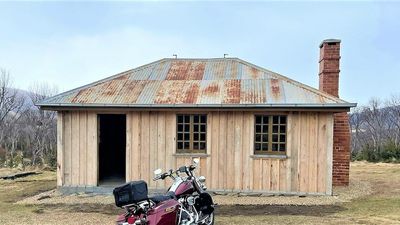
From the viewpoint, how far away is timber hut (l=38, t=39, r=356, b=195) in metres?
9.31

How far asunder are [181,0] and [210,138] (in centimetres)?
603

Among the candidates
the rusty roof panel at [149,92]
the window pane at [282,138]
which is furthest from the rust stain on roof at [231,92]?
the rusty roof panel at [149,92]

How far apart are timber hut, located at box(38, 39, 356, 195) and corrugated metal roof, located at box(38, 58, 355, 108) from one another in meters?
0.03

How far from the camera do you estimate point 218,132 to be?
9.57 m

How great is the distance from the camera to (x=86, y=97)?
9969 mm

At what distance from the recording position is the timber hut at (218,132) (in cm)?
931

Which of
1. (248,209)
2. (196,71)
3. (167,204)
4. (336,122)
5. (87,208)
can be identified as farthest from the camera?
(196,71)

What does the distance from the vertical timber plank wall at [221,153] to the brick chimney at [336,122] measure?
1.79 metres

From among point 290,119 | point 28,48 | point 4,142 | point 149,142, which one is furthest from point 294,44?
point 4,142

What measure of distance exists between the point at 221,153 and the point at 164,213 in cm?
475

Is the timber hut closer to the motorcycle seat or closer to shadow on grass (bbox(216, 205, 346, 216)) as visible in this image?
shadow on grass (bbox(216, 205, 346, 216))

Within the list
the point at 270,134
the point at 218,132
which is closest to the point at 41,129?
the point at 218,132

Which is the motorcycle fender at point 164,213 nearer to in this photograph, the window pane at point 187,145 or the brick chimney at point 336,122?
the window pane at point 187,145

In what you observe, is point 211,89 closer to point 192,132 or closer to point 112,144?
point 192,132
